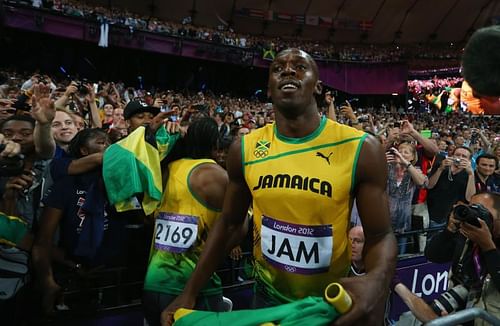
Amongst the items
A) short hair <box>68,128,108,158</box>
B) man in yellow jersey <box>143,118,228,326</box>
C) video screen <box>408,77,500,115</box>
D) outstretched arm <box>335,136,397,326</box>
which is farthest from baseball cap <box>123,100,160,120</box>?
video screen <box>408,77,500,115</box>

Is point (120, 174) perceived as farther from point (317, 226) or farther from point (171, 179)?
point (317, 226)

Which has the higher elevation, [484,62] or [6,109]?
[484,62]

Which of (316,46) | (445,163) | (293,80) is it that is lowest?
(445,163)

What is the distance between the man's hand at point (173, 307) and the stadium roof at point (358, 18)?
26703 millimetres

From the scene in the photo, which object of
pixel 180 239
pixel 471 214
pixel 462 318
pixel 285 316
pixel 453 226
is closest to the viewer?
pixel 285 316

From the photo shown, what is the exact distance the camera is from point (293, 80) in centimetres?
199

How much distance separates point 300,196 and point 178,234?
95cm

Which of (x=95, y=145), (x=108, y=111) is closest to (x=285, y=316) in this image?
(x=95, y=145)

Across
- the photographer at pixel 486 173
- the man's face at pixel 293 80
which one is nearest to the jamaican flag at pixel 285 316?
the man's face at pixel 293 80

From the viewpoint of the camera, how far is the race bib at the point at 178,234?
2.52 meters

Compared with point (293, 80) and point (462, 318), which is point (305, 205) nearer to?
point (293, 80)

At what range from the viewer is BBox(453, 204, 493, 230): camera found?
7.89 feet

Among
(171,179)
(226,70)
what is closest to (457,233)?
(171,179)

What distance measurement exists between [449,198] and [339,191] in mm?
3917
